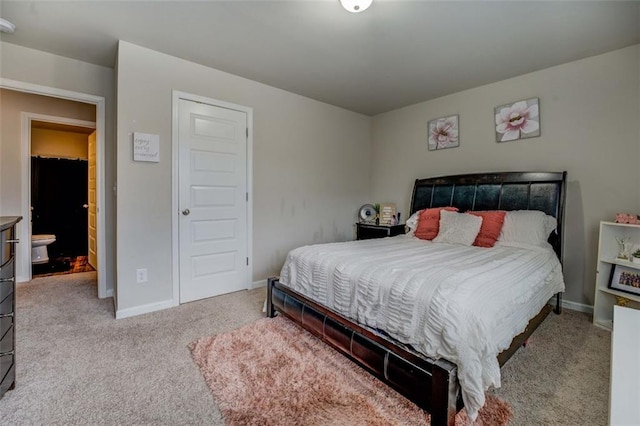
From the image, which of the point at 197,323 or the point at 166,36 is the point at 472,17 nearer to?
the point at 166,36

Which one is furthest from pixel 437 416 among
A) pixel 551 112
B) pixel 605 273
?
pixel 551 112

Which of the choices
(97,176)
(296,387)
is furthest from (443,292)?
(97,176)

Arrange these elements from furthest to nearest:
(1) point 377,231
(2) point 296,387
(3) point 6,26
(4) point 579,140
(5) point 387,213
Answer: (5) point 387,213
(1) point 377,231
(4) point 579,140
(3) point 6,26
(2) point 296,387

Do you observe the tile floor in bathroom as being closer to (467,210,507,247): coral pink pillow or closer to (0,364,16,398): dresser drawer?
(0,364,16,398): dresser drawer

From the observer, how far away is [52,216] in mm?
4840

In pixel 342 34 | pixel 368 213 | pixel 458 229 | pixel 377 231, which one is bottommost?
pixel 377 231

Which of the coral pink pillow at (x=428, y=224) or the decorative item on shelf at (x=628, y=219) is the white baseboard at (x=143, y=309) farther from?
the decorative item on shelf at (x=628, y=219)

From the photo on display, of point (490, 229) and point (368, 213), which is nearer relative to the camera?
point (490, 229)

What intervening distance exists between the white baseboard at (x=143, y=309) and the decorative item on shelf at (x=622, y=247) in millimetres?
4103

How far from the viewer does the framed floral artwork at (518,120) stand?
296cm

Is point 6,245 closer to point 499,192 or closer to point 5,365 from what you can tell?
point 5,365

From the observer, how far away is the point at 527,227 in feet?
8.53

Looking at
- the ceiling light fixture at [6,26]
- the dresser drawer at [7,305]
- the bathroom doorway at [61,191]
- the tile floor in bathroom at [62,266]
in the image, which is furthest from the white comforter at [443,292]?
the bathroom doorway at [61,191]

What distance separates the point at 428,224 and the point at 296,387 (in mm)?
→ 2184
